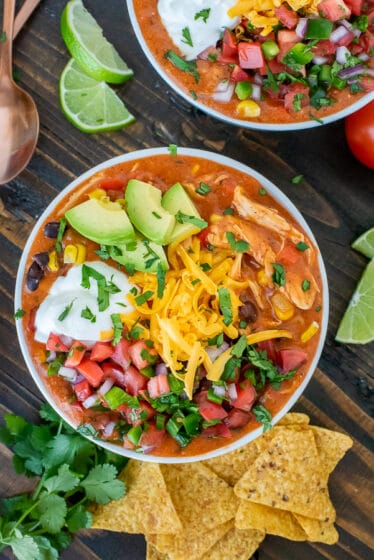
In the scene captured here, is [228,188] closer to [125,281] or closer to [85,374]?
[125,281]

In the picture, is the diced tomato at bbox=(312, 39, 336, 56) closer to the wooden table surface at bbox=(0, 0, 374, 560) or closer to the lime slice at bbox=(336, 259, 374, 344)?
the wooden table surface at bbox=(0, 0, 374, 560)

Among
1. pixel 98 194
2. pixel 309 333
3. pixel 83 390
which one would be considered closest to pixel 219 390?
pixel 309 333

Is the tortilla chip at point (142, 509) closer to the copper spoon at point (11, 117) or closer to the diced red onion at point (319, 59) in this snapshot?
the copper spoon at point (11, 117)

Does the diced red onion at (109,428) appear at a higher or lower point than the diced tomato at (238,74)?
lower

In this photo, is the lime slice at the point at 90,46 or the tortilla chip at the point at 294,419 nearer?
the lime slice at the point at 90,46

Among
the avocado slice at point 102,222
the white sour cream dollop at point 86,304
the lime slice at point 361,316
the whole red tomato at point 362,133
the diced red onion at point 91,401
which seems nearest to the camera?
the avocado slice at point 102,222

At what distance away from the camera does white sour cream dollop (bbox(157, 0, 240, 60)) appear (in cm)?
293

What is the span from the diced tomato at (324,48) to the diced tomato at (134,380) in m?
1.51

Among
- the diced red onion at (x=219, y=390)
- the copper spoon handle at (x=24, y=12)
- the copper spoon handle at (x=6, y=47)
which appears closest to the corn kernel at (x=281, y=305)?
the diced red onion at (x=219, y=390)

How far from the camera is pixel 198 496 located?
12.0 ft

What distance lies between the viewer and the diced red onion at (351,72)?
9.75ft

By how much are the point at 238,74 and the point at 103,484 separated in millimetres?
2043

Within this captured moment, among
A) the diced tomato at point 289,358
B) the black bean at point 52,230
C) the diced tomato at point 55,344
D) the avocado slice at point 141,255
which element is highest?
the black bean at point 52,230

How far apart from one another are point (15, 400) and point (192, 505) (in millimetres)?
1061
